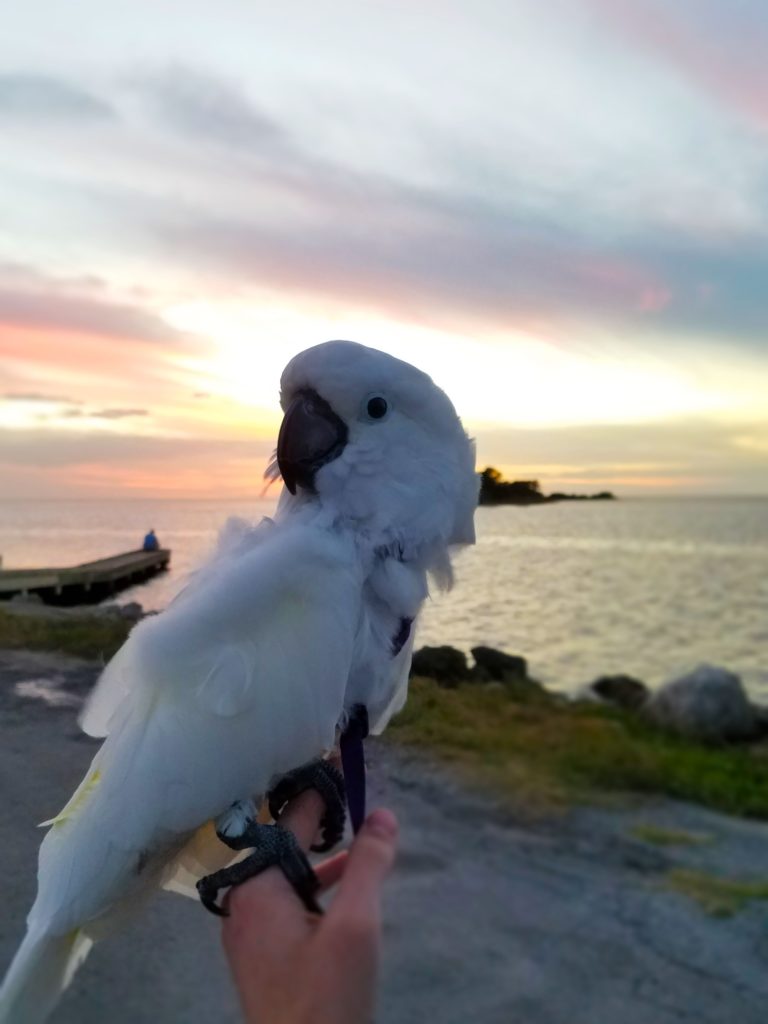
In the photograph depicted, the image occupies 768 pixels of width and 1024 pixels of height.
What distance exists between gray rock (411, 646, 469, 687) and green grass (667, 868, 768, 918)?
3062mm

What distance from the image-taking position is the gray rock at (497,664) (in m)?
7.68

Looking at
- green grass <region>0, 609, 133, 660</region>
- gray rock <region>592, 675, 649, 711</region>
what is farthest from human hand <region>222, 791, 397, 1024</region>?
gray rock <region>592, 675, 649, 711</region>

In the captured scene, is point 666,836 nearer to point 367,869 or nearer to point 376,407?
point 376,407

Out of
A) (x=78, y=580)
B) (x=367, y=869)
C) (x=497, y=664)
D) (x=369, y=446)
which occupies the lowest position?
(x=78, y=580)

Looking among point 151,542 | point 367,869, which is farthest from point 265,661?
point 151,542

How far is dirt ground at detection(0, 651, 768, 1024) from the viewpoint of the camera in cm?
308

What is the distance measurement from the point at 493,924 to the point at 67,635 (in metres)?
4.60

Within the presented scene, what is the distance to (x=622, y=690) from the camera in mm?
7844

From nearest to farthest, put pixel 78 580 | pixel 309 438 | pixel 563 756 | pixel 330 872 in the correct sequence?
pixel 330 872 → pixel 309 438 → pixel 563 756 → pixel 78 580

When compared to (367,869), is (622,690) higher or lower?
lower

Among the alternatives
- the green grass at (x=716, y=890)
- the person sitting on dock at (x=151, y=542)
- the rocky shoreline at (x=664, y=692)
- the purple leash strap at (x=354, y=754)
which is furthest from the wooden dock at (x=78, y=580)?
the purple leash strap at (x=354, y=754)

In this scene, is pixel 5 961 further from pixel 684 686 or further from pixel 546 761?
pixel 684 686

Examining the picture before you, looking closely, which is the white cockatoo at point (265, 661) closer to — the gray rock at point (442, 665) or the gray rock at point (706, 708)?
the gray rock at point (442, 665)

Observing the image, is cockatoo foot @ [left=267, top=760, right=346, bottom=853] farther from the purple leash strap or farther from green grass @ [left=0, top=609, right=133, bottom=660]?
green grass @ [left=0, top=609, right=133, bottom=660]
